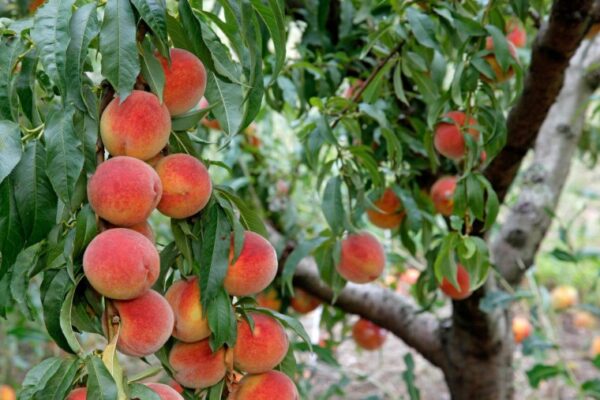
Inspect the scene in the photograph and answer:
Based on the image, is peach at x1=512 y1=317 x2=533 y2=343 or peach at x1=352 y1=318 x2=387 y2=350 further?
peach at x1=512 y1=317 x2=533 y2=343

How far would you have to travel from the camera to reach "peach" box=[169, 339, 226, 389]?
24.2 inches

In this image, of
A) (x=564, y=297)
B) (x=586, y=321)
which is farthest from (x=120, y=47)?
(x=586, y=321)

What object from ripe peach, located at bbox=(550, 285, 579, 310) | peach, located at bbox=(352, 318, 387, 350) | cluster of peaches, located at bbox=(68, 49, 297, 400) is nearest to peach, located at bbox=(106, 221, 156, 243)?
cluster of peaches, located at bbox=(68, 49, 297, 400)

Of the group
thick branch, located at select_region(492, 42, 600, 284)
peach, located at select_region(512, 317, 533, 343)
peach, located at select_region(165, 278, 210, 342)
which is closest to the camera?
peach, located at select_region(165, 278, 210, 342)

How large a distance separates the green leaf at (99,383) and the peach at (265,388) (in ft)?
0.49

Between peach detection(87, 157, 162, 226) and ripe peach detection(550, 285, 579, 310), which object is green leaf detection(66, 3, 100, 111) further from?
ripe peach detection(550, 285, 579, 310)

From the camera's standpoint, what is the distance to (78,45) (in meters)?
0.54

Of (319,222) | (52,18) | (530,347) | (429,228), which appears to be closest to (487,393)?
(530,347)

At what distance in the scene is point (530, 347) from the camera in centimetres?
159

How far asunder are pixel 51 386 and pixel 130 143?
0.60 ft

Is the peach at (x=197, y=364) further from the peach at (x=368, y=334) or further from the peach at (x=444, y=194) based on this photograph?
the peach at (x=368, y=334)

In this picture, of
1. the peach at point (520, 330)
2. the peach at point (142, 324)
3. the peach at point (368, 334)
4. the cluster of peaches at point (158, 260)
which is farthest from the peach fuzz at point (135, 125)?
the peach at point (520, 330)

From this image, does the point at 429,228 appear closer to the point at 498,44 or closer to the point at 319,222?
the point at 498,44

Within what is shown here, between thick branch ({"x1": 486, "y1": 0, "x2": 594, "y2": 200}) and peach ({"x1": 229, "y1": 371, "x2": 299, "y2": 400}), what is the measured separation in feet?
2.06
